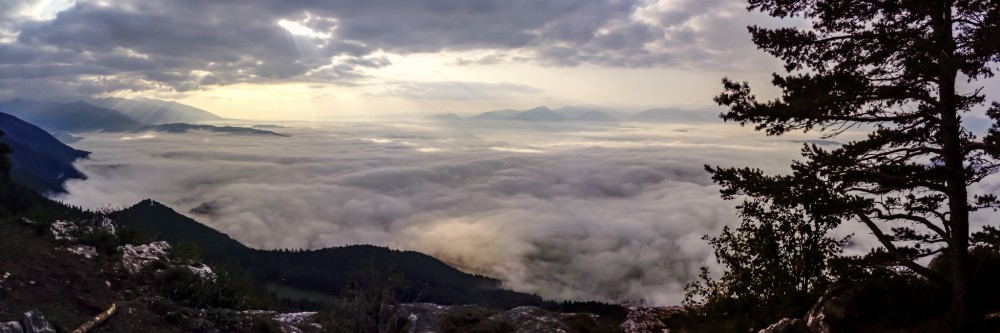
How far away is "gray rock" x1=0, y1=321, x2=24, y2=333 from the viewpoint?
1840 cm

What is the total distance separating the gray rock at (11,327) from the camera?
1840cm

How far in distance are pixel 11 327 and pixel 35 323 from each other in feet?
2.44

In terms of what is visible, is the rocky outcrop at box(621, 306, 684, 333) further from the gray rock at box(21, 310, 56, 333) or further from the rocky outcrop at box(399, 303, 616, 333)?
the gray rock at box(21, 310, 56, 333)

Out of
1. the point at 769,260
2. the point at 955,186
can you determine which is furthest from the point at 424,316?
the point at 955,186

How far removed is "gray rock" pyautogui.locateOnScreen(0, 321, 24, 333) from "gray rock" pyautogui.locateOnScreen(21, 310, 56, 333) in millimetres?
219

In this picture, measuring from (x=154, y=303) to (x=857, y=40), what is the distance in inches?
1278

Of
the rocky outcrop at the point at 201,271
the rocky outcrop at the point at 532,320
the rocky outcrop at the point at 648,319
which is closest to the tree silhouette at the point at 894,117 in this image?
the rocky outcrop at the point at 648,319

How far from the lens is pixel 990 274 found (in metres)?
16.3

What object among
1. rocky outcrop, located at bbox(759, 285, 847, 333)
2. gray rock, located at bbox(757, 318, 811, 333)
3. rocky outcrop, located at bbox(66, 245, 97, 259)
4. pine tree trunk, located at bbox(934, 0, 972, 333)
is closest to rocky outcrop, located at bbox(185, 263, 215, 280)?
rocky outcrop, located at bbox(66, 245, 97, 259)

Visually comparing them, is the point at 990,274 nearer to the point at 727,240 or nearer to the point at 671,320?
the point at 727,240

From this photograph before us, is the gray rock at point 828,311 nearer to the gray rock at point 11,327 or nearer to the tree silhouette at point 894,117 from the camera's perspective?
the tree silhouette at point 894,117

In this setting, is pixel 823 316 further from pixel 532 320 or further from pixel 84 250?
pixel 84 250

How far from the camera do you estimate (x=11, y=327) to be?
61.2 feet

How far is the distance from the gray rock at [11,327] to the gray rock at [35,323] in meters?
0.22
